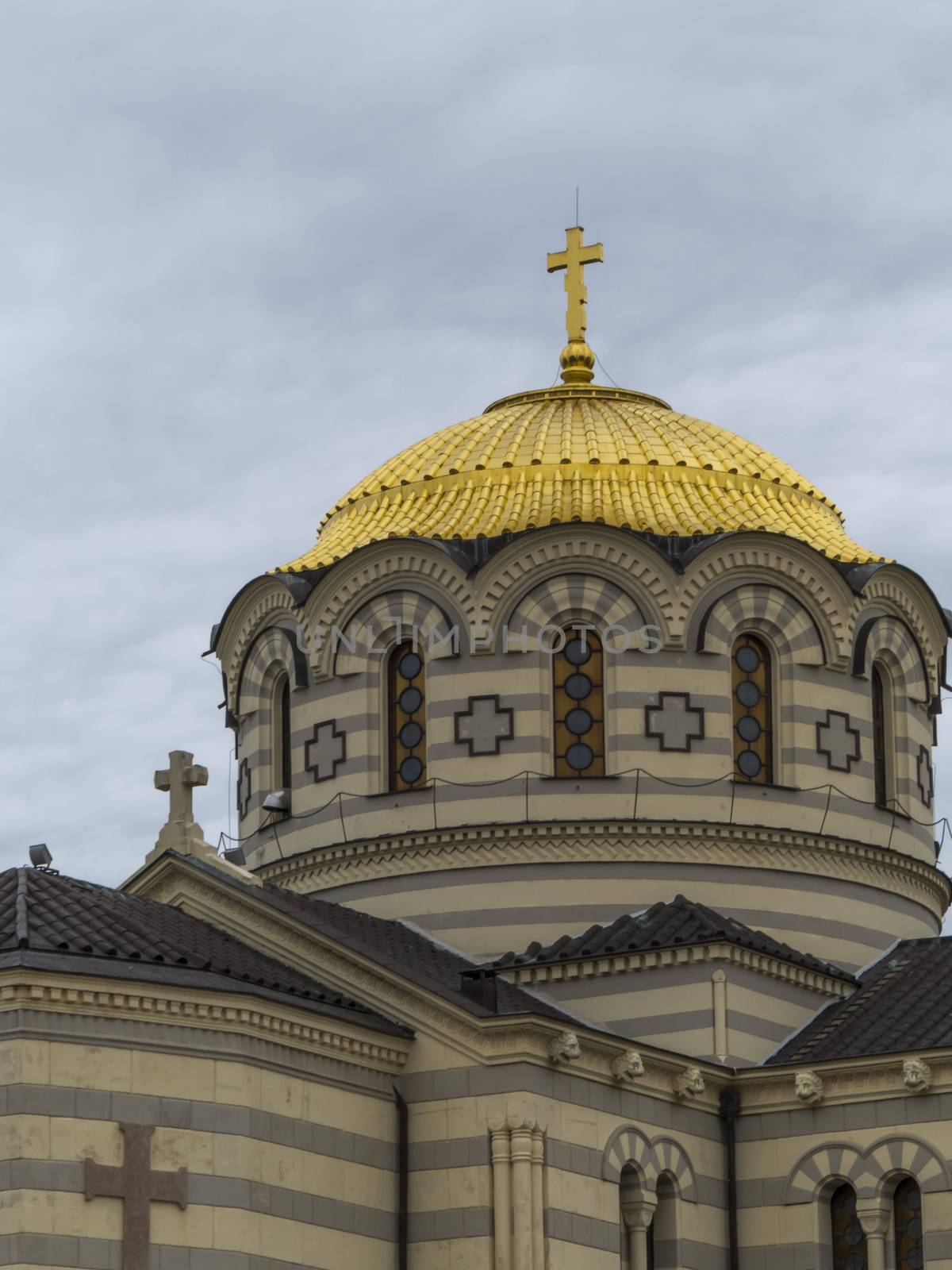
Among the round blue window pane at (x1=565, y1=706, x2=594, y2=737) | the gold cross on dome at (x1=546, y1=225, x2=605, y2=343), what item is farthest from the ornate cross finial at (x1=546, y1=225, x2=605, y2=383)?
the round blue window pane at (x1=565, y1=706, x2=594, y2=737)

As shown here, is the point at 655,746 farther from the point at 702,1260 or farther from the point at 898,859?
the point at 702,1260

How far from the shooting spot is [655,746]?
120ft

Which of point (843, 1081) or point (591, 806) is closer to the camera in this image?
point (843, 1081)

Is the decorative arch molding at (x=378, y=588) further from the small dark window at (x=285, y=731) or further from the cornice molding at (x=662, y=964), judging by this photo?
the cornice molding at (x=662, y=964)

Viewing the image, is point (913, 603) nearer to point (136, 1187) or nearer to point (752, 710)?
point (752, 710)

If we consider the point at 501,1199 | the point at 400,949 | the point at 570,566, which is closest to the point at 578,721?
the point at 570,566

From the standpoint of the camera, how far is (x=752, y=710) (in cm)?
3734

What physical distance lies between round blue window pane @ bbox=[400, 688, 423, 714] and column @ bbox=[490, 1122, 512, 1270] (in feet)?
25.8

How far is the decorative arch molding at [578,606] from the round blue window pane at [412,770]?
212 centimetres

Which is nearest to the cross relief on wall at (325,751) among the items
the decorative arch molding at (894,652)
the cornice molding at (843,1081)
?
the decorative arch molding at (894,652)

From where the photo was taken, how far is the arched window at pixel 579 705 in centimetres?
3659

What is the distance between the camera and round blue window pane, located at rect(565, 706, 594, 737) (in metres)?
36.7

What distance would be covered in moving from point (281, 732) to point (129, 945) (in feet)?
30.2

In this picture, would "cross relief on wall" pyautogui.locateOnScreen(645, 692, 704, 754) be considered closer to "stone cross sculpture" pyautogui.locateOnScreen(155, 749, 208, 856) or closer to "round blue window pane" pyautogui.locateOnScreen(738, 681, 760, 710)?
"round blue window pane" pyautogui.locateOnScreen(738, 681, 760, 710)
